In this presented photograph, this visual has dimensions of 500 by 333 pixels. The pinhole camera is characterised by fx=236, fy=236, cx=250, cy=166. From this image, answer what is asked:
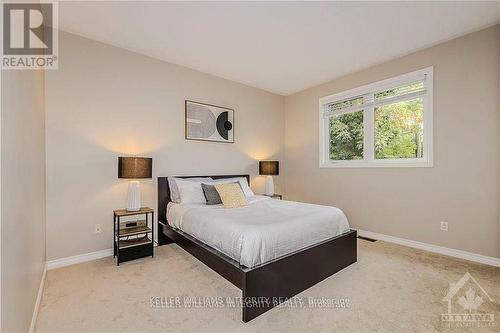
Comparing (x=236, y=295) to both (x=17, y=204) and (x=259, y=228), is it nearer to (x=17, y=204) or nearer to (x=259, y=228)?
(x=259, y=228)

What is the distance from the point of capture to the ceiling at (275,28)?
2.38m

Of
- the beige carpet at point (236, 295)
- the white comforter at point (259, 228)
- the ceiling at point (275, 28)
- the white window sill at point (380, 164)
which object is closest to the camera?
the beige carpet at point (236, 295)

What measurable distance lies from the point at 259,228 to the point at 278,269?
→ 355 mm

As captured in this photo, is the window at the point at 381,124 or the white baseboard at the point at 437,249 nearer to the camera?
the white baseboard at the point at 437,249

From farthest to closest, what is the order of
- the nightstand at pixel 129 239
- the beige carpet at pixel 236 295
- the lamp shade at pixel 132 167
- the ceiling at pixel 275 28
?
the lamp shade at pixel 132 167, the nightstand at pixel 129 239, the ceiling at pixel 275 28, the beige carpet at pixel 236 295

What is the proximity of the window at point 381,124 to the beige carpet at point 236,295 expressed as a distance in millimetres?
1471

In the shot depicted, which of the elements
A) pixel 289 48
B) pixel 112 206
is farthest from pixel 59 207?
pixel 289 48

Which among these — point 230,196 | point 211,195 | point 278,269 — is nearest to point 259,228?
point 278,269

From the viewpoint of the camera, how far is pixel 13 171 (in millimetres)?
1271

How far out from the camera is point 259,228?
200 cm

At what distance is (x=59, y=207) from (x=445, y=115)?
15.8 ft

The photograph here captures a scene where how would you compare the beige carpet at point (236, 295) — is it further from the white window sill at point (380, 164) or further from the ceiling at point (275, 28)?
the ceiling at point (275, 28)

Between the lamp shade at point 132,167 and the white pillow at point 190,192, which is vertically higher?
the lamp shade at point 132,167

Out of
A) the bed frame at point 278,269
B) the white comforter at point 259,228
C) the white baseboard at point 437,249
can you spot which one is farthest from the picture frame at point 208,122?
the white baseboard at point 437,249
